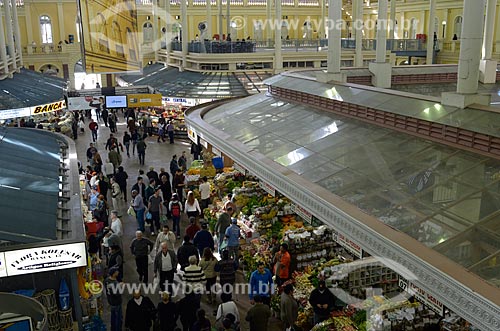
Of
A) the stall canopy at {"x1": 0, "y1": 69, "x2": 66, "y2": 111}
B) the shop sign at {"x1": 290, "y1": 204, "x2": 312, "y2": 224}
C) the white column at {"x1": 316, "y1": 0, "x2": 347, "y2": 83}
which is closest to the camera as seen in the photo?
the shop sign at {"x1": 290, "y1": 204, "x2": 312, "y2": 224}

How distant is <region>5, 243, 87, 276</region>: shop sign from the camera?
25.2ft

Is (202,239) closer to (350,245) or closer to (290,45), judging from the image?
(350,245)

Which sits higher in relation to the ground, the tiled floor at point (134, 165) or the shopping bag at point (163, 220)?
the shopping bag at point (163, 220)

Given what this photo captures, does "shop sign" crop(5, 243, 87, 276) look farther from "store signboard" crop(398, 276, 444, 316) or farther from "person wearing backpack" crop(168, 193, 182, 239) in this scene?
"person wearing backpack" crop(168, 193, 182, 239)

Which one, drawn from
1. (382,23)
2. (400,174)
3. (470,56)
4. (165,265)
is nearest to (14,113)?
(165,265)

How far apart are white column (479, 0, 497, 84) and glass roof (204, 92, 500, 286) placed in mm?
8215

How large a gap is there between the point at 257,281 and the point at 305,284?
823 mm

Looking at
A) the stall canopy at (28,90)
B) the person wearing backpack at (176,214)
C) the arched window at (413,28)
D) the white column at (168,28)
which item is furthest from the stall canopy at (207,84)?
the arched window at (413,28)

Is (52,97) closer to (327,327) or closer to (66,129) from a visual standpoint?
(66,129)

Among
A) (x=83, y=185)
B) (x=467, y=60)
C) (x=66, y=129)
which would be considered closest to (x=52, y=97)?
(x=66, y=129)

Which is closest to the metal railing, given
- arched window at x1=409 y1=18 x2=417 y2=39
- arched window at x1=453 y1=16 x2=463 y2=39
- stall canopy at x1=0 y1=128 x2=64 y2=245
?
arched window at x1=453 y1=16 x2=463 y2=39

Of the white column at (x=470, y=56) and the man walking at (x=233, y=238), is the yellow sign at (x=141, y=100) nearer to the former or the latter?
the man walking at (x=233, y=238)

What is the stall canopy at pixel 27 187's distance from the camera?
27.4 feet

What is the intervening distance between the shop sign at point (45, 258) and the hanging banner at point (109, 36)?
12127 millimetres
